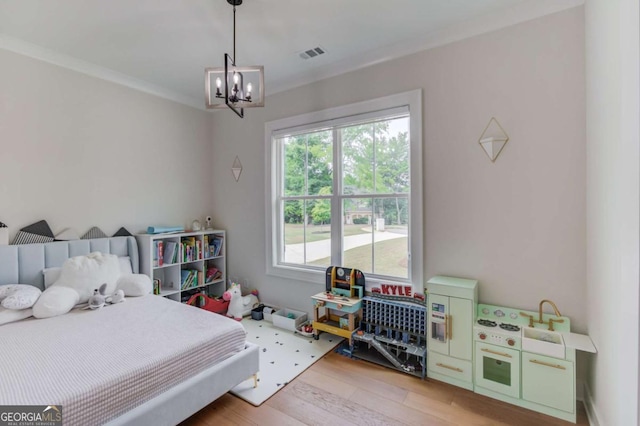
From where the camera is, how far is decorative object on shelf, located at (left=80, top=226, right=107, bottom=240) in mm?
2861

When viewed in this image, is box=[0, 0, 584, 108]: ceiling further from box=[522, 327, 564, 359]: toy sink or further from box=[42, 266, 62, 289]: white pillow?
box=[522, 327, 564, 359]: toy sink

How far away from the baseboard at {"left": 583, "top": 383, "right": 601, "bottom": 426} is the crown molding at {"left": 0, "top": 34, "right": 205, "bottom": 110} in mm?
4787

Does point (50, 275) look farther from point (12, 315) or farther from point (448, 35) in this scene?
point (448, 35)

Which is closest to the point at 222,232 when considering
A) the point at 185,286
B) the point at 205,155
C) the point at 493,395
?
the point at 185,286

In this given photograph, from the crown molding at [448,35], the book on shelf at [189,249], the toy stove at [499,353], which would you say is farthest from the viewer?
the book on shelf at [189,249]

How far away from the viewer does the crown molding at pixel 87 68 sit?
2.43m

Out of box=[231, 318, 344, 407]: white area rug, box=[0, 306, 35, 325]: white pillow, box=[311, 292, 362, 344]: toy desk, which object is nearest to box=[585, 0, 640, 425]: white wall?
box=[311, 292, 362, 344]: toy desk

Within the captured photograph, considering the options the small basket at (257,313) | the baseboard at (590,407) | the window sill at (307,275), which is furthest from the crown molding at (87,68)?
the baseboard at (590,407)

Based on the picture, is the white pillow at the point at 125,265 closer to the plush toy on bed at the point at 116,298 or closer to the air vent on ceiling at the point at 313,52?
the plush toy on bed at the point at 116,298

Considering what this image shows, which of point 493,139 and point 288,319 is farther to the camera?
point 288,319

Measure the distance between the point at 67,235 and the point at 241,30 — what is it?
252 centimetres

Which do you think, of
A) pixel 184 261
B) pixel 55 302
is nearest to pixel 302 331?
pixel 184 261

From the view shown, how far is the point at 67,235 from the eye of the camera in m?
2.70

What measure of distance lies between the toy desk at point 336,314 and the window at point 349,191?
33 centimetres
